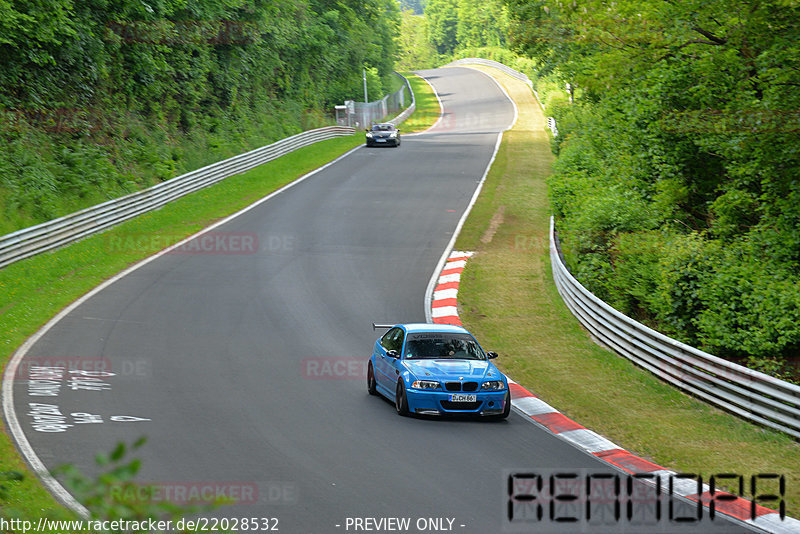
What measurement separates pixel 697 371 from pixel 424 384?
459cm

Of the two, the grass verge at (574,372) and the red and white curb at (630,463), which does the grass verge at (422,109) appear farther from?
the red and white curb at (630,463)

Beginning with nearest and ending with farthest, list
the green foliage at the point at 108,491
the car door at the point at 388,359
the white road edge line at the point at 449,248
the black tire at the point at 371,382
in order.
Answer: the green foliage at the point at 108,491 → the car door at the point at 388,359 → the black tire at the point at 371,382 → the white road edge line at the point at 449,248

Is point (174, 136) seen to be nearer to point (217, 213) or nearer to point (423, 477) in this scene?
point (217, 213)

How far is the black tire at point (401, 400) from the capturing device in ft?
42.5

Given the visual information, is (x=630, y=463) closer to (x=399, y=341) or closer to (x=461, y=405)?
(x=461, y=405)

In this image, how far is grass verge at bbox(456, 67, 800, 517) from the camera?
11.3 meters

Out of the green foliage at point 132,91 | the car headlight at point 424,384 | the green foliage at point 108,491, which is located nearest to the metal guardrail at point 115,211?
the green foliage at point 132,91

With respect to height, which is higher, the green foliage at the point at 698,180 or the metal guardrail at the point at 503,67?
the metal guardrail at the point at 503,67

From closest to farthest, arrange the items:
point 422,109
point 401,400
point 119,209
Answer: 1. point 401,400
2. point 119,209
3. point 422,109

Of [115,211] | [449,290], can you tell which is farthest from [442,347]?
[115,211]

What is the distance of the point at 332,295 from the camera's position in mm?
21203

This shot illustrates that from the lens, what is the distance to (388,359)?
13984 mm

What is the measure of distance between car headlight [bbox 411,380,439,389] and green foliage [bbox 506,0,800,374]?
5.02 meters

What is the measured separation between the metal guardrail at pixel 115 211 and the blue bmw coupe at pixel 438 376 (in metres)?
13.3
